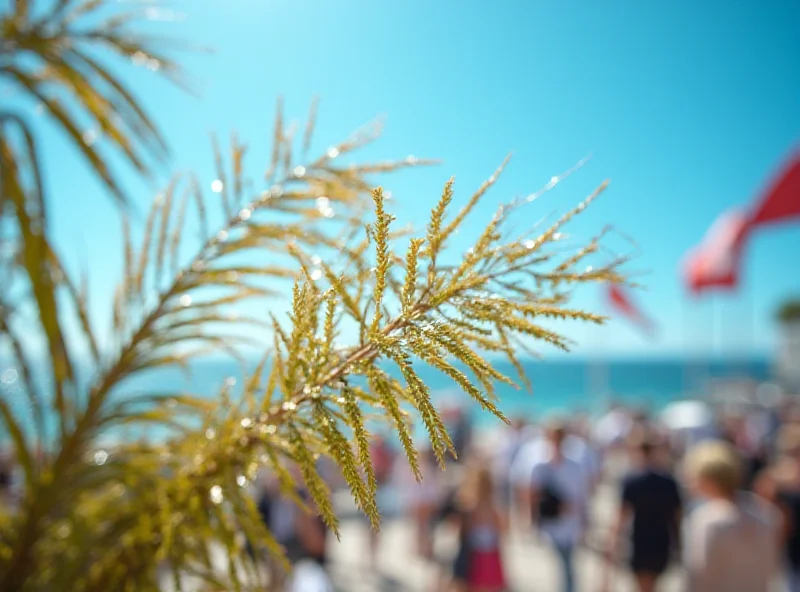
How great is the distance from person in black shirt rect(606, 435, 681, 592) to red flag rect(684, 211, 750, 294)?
9103 millimetres

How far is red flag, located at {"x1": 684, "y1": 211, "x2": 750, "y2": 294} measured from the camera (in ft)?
40.0

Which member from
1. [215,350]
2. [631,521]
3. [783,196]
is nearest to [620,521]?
[631,521]

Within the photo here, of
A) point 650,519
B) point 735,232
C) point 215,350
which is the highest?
point 735,232

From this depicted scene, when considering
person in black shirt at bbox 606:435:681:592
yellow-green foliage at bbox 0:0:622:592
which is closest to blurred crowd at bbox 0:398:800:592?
person in black shirt at bbox 606:435:681:592

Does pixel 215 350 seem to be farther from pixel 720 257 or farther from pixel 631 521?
pixel 720 257

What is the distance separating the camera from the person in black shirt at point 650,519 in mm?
4602

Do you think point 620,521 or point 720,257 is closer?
point 620,521

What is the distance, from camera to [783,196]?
10.8 meters

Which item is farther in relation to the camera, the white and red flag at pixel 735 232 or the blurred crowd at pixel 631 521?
the white and red flag at pixel 735 232

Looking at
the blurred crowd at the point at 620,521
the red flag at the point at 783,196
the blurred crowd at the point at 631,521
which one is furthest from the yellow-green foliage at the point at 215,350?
the red flag at the point at 783,196

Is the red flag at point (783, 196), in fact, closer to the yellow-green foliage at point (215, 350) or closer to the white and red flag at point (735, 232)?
the white and red flag at point (735, 232)

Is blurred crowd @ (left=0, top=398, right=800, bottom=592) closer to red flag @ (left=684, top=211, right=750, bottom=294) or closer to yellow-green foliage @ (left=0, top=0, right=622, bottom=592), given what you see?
yellow-green foliage @ (left=0, top=0, right=622, bottom=592)

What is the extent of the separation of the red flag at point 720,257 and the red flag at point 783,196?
585 millimetres

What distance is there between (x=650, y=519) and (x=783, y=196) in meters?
9.22
